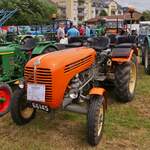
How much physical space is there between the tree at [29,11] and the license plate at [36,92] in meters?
39.3

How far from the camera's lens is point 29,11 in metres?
48.8

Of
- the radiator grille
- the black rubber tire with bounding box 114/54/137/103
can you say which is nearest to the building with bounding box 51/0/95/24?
the black rubber tire with bounding box 114/54/137/103

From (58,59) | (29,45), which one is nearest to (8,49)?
(29,45)

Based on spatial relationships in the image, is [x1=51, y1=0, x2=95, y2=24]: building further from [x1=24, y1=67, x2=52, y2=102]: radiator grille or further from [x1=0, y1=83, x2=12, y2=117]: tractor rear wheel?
[x1=24, y1=67, x2=52, y2=102]: radiator grille

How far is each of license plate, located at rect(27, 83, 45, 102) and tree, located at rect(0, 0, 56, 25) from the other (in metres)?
39.3

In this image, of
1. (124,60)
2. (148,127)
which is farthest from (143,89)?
(148,127)

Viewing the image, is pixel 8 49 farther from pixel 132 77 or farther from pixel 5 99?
pixel 132 77

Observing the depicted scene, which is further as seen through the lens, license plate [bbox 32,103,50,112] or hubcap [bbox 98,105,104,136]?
hubcap [bbox 98,105,104,136]

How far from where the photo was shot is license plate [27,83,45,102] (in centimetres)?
457

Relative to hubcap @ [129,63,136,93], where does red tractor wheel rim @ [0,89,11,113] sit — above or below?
below

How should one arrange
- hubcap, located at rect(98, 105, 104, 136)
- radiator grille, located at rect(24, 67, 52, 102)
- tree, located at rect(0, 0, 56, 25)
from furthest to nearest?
tree, located at rect(0, 0, 56, 25), hubcap, located at rect(98, 105, 104, 136), radiator grille, located at rect(24, 67, 52, 102)

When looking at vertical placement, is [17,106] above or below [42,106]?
below

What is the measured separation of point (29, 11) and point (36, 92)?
45.4m

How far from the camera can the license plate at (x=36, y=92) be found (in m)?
4.57
